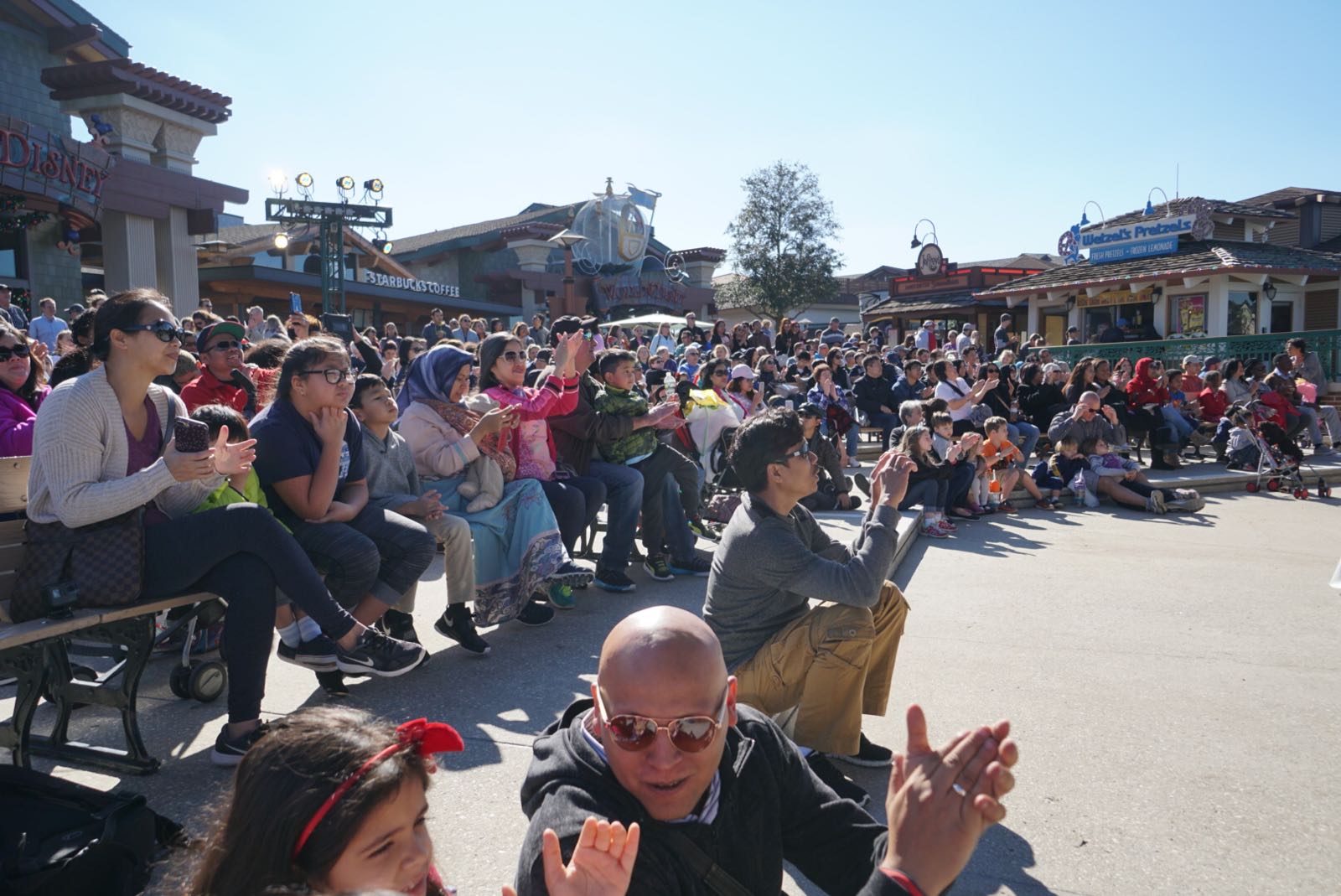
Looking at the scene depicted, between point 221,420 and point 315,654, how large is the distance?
1.10 meters

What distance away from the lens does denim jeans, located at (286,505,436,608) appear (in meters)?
4.20

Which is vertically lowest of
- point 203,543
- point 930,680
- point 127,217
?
point 930,680

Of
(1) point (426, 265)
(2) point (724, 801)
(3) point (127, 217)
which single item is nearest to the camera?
Result: (2) point (724, 801)

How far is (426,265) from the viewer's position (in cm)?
3462

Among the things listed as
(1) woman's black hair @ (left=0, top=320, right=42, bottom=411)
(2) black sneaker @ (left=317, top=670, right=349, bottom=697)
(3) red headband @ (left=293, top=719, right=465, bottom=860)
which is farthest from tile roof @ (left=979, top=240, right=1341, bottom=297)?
(3) red headband @ (left=293, top=719, right=465, bottom=860)

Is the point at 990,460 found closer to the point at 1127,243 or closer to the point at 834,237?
the point at 1127,243

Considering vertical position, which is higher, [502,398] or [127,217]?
[127,217]

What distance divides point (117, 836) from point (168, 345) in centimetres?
190

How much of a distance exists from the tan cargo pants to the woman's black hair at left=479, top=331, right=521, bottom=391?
9.70ft

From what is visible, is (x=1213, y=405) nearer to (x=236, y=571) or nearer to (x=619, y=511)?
(x=619, y=511)

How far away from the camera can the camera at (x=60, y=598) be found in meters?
3.20

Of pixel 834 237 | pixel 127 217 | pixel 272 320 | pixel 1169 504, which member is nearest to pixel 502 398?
pixel 1169 504

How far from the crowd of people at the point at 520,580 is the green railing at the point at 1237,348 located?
12.2m

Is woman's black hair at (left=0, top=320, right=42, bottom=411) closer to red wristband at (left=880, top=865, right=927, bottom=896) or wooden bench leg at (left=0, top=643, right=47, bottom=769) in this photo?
wooden bench leg at (left=0, top=643, right=47, bottom=769)
